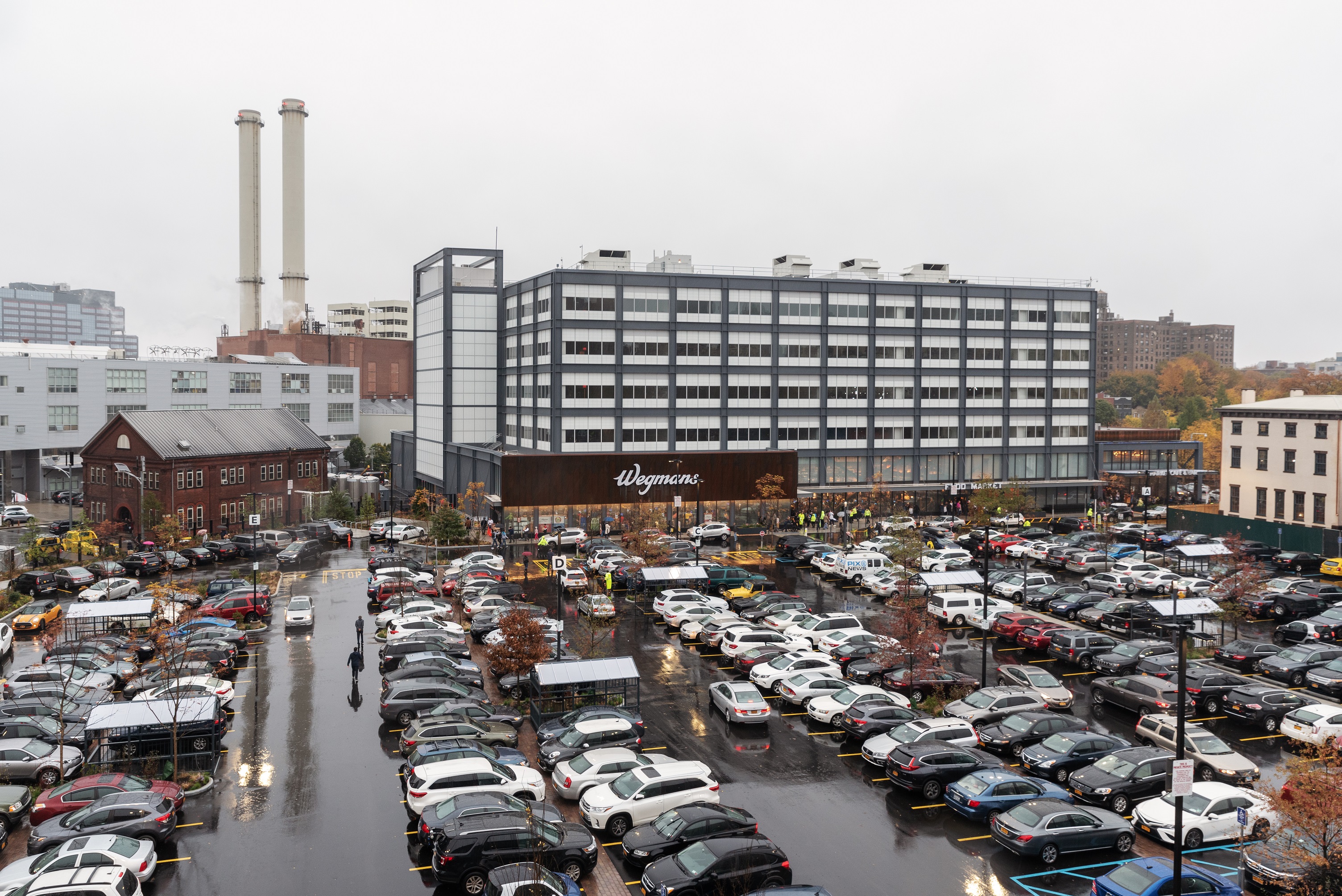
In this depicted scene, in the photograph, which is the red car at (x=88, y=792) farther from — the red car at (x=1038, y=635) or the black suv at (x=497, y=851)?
the red car at (x=1038, y=635)

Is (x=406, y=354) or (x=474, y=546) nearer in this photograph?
(x=474, y=546)

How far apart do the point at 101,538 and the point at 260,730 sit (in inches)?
1804

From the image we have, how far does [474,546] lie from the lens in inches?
2810

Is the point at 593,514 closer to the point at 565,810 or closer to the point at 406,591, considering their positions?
the point at 406,591

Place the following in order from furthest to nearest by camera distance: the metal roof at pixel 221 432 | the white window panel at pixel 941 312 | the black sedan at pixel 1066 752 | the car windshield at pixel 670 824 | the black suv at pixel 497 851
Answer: the white window panel at pixel 941 312, the metal roof at pixel 221 432, the black sedan at pixel 1066 752, the car windshield at pixel 670 824, the black suv at pixel 497 851

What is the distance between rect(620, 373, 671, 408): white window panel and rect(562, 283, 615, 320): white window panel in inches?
222

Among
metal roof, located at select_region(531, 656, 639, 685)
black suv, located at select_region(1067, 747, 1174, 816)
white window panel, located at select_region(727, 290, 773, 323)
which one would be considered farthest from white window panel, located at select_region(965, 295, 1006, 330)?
black suv, located at select_region(1067, 747, 1174, 816)

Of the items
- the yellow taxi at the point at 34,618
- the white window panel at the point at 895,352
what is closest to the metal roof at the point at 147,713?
the yellow taxi at the point at 34,618

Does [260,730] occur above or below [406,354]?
below

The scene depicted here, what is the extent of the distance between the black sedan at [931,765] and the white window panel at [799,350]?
59.1 meters

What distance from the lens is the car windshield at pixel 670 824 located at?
72.0 feet

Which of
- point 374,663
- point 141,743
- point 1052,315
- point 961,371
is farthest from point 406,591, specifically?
point 1052,315

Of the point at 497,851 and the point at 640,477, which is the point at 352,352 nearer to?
the point at 640,477

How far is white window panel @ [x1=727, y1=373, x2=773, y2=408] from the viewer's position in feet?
273
